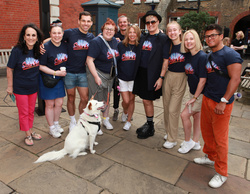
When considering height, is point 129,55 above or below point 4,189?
above

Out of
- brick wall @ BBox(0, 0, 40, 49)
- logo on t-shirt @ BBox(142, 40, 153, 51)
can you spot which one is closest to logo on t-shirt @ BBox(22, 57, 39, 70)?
logo on t-shirt @ BBox(142, 40, 153, 51)

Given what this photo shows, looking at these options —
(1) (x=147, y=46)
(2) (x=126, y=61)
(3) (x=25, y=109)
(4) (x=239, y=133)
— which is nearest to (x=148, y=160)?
(2) (x=126, y=61)

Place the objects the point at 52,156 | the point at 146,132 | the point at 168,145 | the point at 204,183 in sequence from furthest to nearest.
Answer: the point at 146,132, the point at 168,145, the point at 52,156, the point at 204,183

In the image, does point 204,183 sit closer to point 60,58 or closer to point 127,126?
point 127,126

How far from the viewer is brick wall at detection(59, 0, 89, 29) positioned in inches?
448

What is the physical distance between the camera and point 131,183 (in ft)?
8.98

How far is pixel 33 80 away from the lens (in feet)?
11.2

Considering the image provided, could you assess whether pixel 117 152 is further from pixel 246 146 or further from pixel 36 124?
pixel 246 146

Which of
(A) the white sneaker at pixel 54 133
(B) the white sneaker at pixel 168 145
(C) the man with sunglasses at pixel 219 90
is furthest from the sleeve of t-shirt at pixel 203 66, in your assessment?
(A) the white sneaker at pixel 54 133

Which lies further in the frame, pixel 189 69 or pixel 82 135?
pixel 82 135

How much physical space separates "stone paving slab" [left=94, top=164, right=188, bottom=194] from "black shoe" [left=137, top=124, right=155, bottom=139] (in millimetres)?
1048

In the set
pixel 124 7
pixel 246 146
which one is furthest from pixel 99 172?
pixel 124 7

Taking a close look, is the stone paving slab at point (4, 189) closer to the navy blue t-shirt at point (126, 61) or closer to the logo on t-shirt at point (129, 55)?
the navy blue t-shirt at point (126, 61)

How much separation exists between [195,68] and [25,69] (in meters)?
2.61
